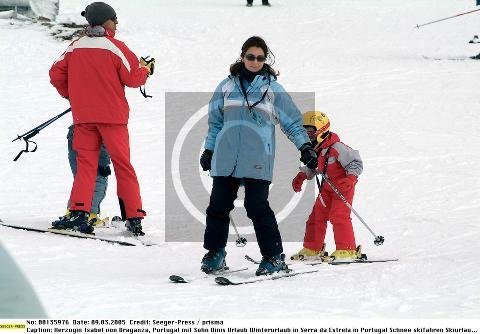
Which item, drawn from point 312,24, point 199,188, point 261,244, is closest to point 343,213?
point 261,244

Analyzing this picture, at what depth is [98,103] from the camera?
5992 mm

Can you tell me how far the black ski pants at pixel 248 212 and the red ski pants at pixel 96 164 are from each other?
1470mm

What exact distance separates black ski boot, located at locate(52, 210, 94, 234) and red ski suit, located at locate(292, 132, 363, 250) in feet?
5.28

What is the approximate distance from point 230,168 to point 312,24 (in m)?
19.1

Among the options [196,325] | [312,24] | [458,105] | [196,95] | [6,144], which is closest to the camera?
[196,325]

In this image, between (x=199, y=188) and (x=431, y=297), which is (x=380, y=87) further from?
(x=431, y=297)

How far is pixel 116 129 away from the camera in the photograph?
6074 millimetres

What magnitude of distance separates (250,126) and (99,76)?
1.80 meters

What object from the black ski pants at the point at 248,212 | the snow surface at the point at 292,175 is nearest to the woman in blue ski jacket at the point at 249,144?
the black ski pants at the point at 248,212

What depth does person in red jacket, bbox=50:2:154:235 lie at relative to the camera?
5988mm

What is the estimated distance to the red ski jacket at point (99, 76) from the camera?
5.98 metres

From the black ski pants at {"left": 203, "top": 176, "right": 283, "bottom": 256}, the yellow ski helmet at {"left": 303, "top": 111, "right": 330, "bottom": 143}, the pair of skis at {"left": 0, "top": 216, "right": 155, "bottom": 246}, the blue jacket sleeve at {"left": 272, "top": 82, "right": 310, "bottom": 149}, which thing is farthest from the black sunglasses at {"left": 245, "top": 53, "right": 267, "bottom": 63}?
the pair of skis at {"left": 0, "top": 216, "right": 155, "bottom": 246}

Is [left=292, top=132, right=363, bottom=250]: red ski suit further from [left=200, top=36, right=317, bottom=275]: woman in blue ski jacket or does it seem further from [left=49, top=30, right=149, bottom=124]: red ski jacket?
[left=49, top=30, right=149, bottom=124]: red ski jacket

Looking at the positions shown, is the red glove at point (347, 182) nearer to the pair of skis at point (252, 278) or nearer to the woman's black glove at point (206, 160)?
the pair of skis at point (252, 278)
